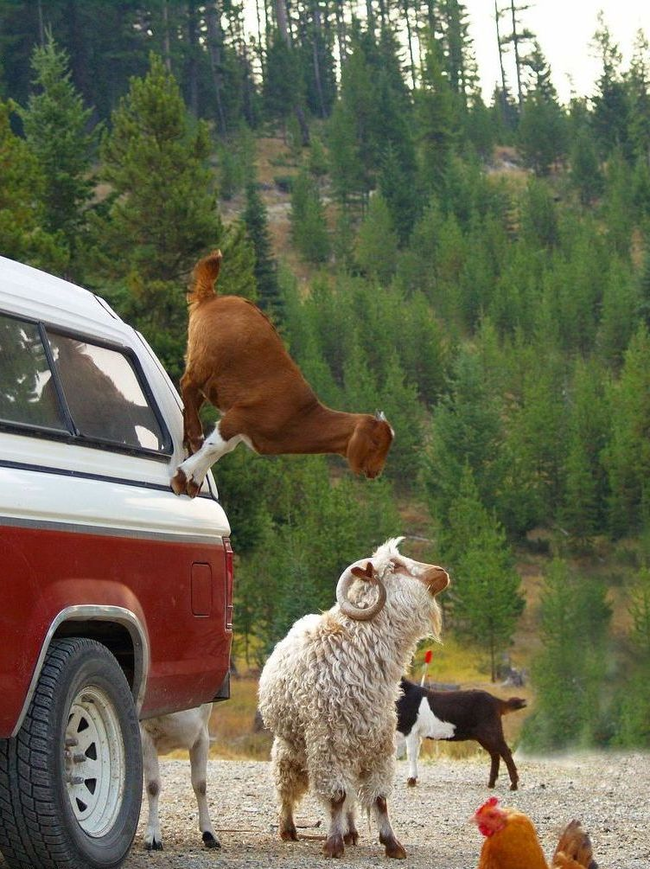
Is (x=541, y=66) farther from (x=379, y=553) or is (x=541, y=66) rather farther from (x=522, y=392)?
(x=379, y=553)

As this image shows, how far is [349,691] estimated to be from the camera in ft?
26.6

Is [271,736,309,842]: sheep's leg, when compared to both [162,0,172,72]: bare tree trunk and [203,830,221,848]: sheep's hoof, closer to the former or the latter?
[203,830,221,848]: sheep's hoof

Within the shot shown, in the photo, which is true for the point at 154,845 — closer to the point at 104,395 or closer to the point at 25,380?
the point at 104,395

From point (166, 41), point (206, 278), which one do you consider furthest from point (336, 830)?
point (166, 41)

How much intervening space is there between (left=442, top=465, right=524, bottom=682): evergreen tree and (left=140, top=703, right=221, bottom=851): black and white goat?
41520 mm

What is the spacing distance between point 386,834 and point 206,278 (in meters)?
3.34

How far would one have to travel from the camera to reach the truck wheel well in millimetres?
5922

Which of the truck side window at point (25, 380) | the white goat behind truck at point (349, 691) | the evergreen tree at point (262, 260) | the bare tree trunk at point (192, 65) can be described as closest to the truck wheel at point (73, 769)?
the truck side window at point (25, 380)

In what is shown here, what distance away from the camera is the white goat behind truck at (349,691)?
8031mm

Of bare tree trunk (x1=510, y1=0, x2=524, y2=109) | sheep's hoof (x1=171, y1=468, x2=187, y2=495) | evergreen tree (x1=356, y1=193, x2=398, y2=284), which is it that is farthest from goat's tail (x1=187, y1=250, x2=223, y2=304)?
bare tree trunk (x1=510, y1=0, x2=524, y2=109)

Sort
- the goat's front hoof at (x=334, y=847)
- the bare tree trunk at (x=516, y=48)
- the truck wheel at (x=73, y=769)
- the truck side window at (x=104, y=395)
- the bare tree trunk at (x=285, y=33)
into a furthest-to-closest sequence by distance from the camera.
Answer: the bare tree trunk at (x=516, y=48), the bare tree trunk at (x=285, y=33), the goat's front hoof at (x=334, y=847), the truck side window at (x=104, y=395), the truck wheel at (x=73, y=769)

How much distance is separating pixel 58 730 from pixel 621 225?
3639 inches

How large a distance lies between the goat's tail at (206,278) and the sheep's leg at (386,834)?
3133 millimetres

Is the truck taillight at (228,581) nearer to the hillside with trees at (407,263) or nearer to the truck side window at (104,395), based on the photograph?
the truck side window at (104,395)
